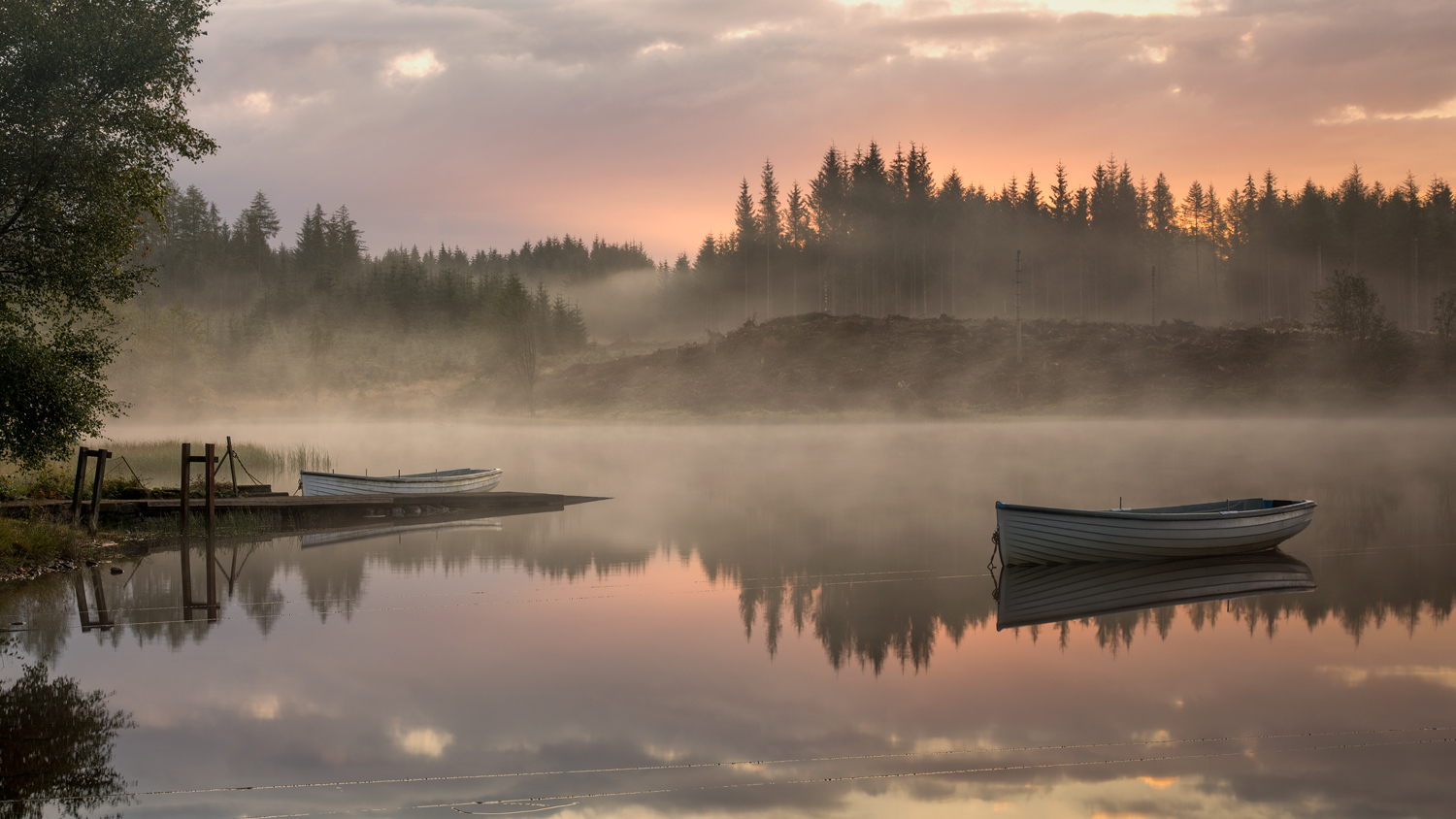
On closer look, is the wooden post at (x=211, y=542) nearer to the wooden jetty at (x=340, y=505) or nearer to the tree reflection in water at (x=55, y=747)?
the wooden jetty at (x=340, y=505)

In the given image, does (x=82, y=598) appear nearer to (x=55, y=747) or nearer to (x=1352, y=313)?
(x=55, y=747)

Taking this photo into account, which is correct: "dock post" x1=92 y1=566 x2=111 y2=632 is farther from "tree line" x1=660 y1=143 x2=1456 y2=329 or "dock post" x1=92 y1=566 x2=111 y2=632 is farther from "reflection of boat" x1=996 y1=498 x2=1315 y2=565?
"tree line" x1=660 y1=143 x2=1456 y2=329

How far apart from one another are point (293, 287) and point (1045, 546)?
6254 inches

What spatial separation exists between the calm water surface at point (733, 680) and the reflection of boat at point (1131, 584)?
52 cm

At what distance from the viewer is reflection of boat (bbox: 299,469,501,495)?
34750 millimetres

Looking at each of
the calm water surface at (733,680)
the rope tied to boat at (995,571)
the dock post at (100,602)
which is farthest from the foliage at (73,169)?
the rope tied to boat at (995,571)

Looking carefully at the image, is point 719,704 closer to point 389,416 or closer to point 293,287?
point 389,416

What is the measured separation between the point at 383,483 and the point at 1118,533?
24129mm

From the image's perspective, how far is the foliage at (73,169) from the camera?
2225cm

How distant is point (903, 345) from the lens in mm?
102625

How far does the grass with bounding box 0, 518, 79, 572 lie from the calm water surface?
1459 millimetres

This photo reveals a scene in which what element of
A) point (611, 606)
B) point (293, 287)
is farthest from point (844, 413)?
point (293, 287)

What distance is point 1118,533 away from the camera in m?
22.0

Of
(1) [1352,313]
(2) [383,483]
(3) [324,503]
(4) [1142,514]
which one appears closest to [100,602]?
(3) [324,503]
